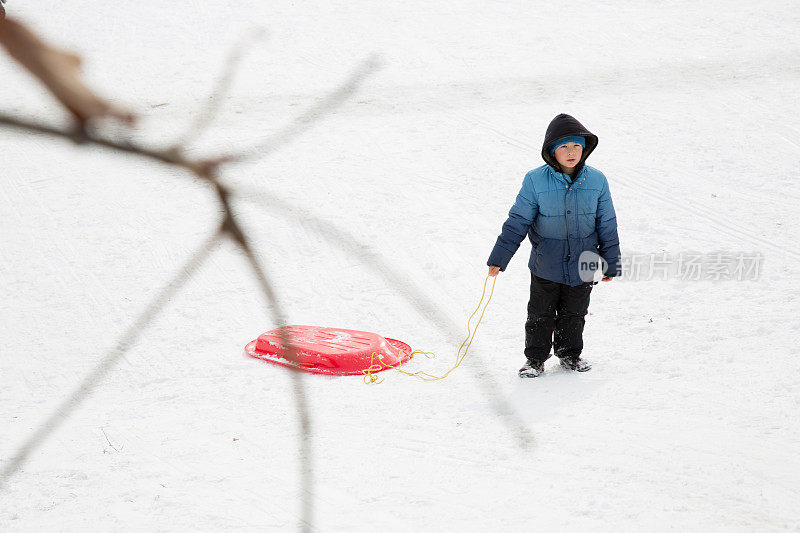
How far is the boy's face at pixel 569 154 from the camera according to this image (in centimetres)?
373

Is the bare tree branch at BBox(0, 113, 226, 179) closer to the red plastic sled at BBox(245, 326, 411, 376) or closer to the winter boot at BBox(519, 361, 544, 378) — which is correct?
the red plastic sled at BBox(245, 326, 411, 376)

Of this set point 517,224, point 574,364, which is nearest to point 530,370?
point 574,364

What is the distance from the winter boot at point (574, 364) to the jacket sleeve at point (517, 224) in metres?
0.74

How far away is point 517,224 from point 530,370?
88cm

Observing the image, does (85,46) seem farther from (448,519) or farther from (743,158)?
(743,158)

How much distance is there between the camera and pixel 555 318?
164 inches

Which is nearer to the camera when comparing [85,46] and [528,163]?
[85,46]

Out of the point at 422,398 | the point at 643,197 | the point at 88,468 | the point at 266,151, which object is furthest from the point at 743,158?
the point at 266,151

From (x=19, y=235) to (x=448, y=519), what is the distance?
204 inches

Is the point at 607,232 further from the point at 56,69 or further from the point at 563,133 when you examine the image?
the point at 56,69

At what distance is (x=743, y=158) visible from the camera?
7562 mm

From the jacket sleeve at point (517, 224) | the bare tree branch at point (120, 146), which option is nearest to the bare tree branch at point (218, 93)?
the bare tree branch at point (120, 146)

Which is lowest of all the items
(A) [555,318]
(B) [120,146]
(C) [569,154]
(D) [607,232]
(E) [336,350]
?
(E) [336,350]

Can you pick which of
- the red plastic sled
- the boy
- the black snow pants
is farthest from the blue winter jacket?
the red plastic sled
